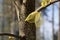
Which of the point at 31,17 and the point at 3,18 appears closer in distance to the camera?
the point at 31,17

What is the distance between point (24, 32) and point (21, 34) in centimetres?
1

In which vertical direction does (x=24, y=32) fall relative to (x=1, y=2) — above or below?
below

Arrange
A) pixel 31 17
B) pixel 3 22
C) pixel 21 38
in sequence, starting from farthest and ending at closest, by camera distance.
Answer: pixel 3 22 < pixel 21 38 < pixel 31 17

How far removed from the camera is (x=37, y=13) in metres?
0.41

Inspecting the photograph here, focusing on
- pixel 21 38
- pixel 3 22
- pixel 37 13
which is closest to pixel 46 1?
pixel 37 13

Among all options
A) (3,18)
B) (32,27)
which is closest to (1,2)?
(3,18)

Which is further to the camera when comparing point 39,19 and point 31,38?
point 31,38

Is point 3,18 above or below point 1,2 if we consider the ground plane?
below

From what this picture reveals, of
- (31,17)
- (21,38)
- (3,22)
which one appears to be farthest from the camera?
(3,22)

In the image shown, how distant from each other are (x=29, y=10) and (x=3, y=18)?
6.24 metres

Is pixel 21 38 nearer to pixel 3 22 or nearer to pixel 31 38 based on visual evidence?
pixel 31 38

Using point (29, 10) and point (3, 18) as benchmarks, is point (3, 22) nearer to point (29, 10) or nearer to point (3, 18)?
point (3, 18)

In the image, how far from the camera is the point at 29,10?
0.63m

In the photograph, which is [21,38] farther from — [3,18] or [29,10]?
[3,18]
